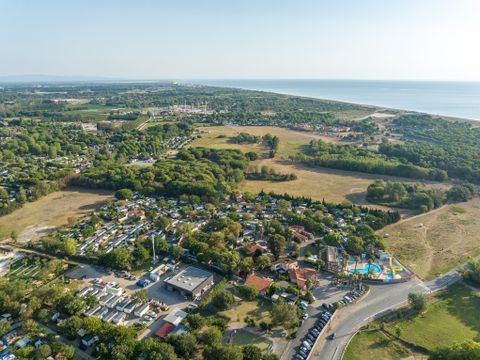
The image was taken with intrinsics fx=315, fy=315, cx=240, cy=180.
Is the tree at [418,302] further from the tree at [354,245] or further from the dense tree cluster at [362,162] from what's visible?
the dense tree cluster at [362,162]

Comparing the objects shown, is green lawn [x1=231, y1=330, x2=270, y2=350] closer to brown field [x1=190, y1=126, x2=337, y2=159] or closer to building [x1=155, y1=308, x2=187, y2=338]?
building [x1=155, y1=308, x2=187, y2=338]

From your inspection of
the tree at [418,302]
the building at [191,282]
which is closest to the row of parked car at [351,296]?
the tree at [418,302]

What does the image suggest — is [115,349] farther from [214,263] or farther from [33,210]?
[33,210]

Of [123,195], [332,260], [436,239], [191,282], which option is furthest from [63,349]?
[436,239]

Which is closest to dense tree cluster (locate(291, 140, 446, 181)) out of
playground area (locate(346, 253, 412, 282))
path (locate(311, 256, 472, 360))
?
path (locate(311, 256, 472, 360))

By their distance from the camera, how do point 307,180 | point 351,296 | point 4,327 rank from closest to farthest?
point 4,327 → point 351,296 → point 307,180

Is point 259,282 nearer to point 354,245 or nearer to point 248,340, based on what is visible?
point 248,340
